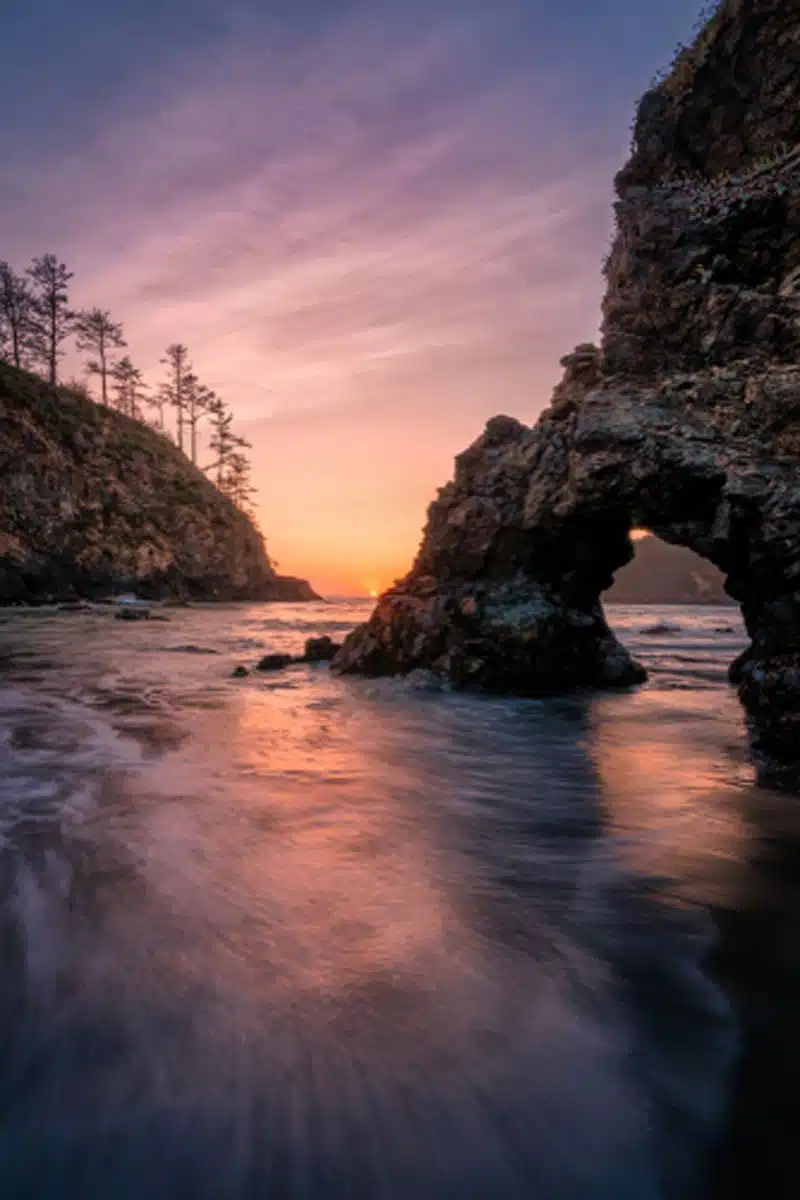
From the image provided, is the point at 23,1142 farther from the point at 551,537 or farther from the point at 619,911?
the point at 551,537

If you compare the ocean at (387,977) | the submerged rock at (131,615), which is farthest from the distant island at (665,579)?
the ocean at (387,977)

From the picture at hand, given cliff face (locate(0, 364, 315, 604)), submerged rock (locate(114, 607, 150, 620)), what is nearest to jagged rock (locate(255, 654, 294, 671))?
submerged rock (locate(114, 607, 150, 620))

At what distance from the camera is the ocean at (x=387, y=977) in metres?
1.95

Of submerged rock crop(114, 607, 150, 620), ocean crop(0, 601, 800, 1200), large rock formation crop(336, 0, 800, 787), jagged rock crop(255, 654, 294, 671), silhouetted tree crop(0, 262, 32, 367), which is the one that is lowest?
ocean crop(0, 601, 800, 1200)

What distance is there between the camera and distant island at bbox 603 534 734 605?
413ft

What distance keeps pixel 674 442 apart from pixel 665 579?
142 meters

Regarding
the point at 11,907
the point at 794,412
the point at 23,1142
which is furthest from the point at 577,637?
the point at 23,1142

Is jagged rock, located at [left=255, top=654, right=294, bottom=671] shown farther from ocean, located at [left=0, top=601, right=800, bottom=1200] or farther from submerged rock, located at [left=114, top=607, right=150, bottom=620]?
submerged rock, located at [left=114, top=607, right=150, bottom=620]

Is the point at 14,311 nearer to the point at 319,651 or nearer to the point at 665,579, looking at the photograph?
the point at 319,651

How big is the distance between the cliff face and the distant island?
3621 inches

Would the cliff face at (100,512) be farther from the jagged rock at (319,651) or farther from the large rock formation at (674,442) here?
the large rock formation at (674,442)

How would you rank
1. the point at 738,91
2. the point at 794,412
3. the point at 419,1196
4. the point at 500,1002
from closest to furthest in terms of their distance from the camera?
the point at 419,1196, the point at 500,1002, the point at 794,412, the point at 738,91

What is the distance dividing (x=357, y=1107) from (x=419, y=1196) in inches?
15.2

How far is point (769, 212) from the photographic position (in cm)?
787
